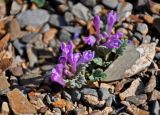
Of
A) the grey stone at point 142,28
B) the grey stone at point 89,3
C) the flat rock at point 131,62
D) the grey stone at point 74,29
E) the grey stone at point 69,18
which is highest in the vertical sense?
the grey stone at point 89,3

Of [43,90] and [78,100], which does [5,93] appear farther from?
[78,100]

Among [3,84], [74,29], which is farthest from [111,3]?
[3,84]

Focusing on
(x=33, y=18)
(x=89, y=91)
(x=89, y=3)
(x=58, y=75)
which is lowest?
(x=89, y=91)

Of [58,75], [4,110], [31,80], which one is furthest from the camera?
[31,80]

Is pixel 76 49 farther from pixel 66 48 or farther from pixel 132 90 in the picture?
pixel 132 90

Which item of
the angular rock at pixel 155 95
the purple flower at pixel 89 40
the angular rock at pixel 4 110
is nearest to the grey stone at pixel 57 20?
the purple flower at pixel 89 40

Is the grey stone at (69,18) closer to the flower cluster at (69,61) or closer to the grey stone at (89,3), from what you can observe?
the grey stone at (89,3)
